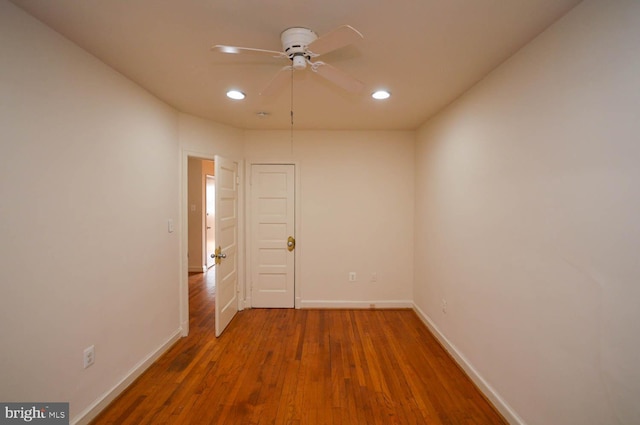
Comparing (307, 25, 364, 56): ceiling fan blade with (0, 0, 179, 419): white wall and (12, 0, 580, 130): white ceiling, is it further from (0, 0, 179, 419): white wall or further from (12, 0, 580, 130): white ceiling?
(0, 0, 179, 419): white wall

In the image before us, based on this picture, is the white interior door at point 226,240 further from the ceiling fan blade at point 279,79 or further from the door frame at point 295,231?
the ceiling fan blade at point 279,79

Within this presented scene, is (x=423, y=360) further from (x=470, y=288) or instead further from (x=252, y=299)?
(x=252, y=299)

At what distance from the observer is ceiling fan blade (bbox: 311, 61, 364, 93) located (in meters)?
1.53

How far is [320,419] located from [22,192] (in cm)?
228

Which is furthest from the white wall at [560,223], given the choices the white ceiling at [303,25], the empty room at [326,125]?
the white ceiling at [303,25]

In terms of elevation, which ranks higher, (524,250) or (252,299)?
(524,250)

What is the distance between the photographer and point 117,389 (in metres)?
2.03

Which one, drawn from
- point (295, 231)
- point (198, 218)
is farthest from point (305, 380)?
point (198, 218)

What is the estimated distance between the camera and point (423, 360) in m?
2.54

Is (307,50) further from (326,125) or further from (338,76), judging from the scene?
(326,125)

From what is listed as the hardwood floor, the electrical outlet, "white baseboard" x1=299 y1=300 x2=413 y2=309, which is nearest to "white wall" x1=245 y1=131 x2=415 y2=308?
"white baseboard" x1=299 y1=300 x2=413 y2=309

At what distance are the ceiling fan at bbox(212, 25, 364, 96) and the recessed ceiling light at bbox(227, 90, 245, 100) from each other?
0.76 metres

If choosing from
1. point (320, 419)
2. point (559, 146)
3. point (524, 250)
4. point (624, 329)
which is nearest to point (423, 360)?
point (320, 419)

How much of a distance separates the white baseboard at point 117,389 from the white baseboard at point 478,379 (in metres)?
2.86
